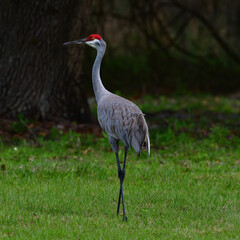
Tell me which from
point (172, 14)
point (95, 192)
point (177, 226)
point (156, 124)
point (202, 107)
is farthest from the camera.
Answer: point (172, 14)

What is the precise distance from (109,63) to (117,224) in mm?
11481

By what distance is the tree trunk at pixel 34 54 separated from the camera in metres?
9.48

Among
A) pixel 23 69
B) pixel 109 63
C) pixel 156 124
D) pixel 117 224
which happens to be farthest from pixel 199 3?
pixel 117 224

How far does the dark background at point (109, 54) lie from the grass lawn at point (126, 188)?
3.77 feet

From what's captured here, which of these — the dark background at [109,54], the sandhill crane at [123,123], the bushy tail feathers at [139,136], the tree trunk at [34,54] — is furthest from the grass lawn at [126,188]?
the dark background at [109,54]

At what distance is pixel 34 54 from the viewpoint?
9555 mm

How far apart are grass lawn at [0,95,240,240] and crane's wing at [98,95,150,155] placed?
0.76 metres

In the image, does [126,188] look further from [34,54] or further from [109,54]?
[109,54]

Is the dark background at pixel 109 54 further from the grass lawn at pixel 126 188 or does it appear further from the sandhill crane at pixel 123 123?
the sandhill crane at pixel 123 123

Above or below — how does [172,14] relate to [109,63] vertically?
above

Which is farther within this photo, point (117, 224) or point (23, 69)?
point (23, 69)

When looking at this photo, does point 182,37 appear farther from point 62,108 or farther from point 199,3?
point 62,108

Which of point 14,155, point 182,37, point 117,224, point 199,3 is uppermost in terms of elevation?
point 199,3

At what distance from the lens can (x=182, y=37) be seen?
1716cm
